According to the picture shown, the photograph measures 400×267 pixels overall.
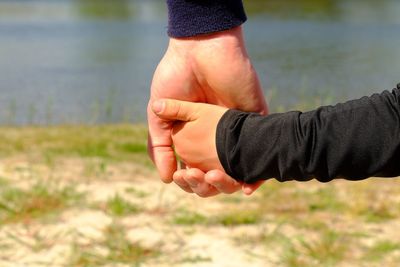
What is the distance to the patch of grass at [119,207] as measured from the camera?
9.80 ft

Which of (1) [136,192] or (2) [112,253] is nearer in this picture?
(2) [112,253]

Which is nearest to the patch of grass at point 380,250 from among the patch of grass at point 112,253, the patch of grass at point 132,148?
the patch of grass at point 112,253

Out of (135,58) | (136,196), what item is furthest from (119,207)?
(135,58)

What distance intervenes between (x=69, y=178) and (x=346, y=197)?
1201 millimetres

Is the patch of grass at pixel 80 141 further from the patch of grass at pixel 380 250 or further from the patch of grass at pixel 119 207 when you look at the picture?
the patch of grass at pixel 380 250

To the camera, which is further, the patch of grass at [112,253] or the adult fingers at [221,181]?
the patch of grass at [112,253]

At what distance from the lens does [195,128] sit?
5.03 feet

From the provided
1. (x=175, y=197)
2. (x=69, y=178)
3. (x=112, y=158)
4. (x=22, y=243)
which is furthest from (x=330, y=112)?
(x=112, y=158)

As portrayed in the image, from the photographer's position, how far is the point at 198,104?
1551 mm

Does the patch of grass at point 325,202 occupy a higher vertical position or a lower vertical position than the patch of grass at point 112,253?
lower

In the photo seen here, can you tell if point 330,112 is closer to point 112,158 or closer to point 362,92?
point 112,158

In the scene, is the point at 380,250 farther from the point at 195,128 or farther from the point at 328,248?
the point at 195,128

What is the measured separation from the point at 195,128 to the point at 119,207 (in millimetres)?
1535

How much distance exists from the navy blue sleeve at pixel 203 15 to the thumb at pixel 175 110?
139mm
